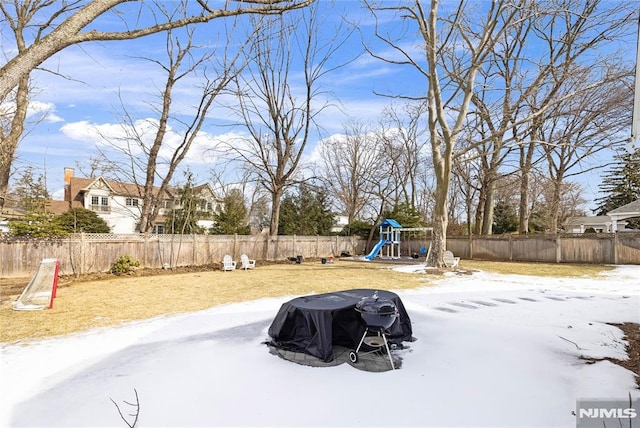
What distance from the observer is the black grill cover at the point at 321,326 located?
3.88 metres

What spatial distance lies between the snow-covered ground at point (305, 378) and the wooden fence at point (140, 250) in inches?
289

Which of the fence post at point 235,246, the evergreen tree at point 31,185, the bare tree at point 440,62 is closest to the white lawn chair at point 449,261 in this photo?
the bare tree at point 440,62

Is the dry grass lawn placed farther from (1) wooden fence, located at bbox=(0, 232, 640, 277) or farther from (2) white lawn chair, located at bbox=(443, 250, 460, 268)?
(2) white lawn chair, located at bbox=(443, 250, 460, 268)

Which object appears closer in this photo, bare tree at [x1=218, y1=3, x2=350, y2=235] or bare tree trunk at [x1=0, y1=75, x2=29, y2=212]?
bare tree trunk at [x1=0, y1=75, x2=29, y2=212]

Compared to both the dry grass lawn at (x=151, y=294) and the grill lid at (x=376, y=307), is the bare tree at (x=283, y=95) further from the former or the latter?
the grill lid at (x=376, y=307)

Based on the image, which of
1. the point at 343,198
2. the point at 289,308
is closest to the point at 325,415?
the point at 289,308

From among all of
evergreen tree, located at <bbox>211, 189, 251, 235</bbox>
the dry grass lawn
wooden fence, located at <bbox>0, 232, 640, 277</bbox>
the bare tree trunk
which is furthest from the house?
the dry grass lawn

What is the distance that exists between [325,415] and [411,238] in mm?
19746

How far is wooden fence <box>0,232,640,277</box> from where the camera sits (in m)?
10.6

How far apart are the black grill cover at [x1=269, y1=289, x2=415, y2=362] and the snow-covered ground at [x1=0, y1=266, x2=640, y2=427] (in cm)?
26

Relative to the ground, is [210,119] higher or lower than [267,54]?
lower

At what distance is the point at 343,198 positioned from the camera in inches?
1101

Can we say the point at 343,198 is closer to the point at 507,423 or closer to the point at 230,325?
the point at 230,325

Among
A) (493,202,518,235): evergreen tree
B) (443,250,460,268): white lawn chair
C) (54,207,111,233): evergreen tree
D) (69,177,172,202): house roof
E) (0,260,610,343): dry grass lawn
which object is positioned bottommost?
(0,260,610,343): dry grass lawn
